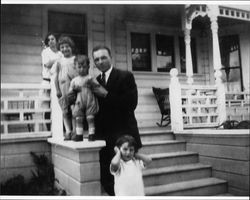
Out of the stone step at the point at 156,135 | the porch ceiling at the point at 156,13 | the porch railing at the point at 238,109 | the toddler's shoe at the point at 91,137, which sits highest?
the porch ceiling at the point at 156,13

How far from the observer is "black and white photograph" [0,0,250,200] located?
2.89m

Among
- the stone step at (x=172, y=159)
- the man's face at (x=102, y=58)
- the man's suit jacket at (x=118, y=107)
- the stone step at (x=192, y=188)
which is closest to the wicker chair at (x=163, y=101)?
the stone step at (x=172, y=159)

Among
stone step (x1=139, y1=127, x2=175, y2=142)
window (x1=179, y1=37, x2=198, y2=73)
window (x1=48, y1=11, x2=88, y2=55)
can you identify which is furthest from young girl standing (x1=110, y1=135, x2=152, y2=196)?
window (x1=179, y1=37, x2=198, y2=73)

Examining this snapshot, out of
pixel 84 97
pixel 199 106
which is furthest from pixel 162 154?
pixel 84 97

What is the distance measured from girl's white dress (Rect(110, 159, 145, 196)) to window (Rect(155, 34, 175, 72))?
4.57 meters

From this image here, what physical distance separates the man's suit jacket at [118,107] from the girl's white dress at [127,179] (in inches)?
8.9

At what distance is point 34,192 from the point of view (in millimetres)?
3633

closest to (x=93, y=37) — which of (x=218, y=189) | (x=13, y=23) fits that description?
(x=13, y=23)

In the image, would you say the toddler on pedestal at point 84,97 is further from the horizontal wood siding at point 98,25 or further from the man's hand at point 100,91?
the horizontal wood siding at point 98,25

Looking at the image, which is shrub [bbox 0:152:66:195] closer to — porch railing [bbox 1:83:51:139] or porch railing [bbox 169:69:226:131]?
porch railing [bbox 1:83:51:139]

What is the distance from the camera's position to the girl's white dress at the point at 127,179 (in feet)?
9.09

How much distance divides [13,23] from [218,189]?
4581 millimetres

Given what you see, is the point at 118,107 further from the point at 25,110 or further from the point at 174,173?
the point at 25,110

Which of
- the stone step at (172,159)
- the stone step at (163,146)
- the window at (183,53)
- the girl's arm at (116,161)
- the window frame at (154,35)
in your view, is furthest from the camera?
the window at (183,53)
